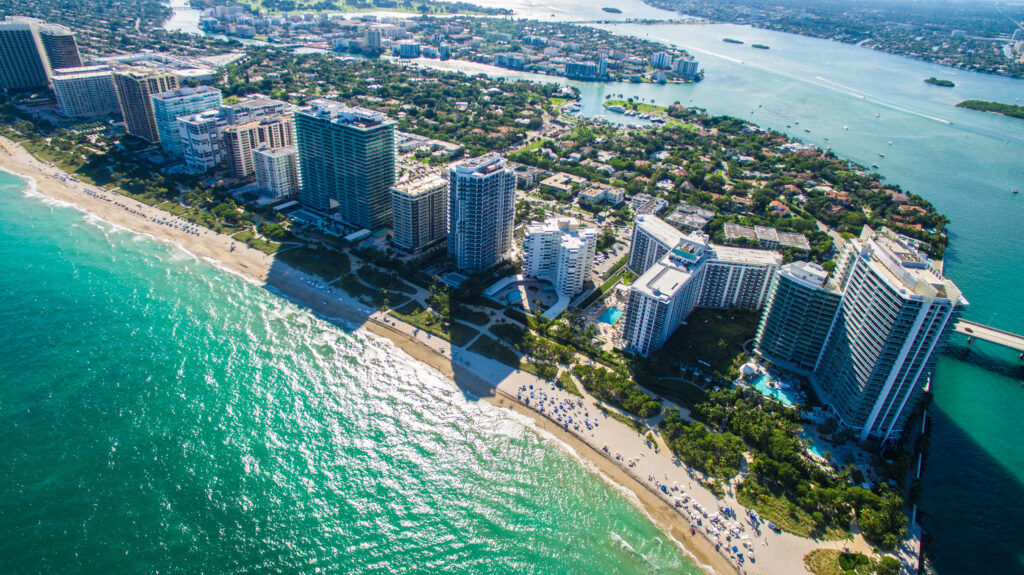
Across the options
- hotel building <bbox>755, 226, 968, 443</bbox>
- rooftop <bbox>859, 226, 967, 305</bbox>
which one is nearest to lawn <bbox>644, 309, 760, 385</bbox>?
hotel building <bbox>755, 226, 968, 443</bbox>

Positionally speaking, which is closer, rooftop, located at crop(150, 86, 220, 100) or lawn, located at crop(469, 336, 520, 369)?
lawn, located at crop(469, 336, 520, 369)

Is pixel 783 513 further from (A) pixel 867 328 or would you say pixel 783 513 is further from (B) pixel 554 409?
(B) pixel 554 409

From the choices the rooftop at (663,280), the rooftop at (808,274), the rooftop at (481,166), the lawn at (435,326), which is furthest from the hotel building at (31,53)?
the rooftop at (808,274)

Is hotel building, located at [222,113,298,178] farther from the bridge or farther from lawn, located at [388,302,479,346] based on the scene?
the bridge

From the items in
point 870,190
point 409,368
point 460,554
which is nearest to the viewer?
point 460,554

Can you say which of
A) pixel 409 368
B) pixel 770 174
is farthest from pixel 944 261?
pixel 409 368

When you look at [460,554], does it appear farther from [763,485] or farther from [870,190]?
[870,190]
